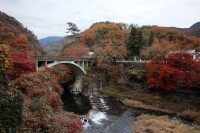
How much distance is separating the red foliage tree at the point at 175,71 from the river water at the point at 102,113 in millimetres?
7132

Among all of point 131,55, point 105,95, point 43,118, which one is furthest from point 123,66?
point 43,118

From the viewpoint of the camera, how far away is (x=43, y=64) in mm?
34938

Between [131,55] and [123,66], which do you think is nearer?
[123,66]

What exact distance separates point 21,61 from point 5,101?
15.5m

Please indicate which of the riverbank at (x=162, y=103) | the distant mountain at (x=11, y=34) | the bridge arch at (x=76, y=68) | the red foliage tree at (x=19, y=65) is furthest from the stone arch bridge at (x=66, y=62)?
the distant mountain at (x=11, y=34)

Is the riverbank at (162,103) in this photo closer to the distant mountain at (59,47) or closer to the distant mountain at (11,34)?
the distant mountain at (11,34)

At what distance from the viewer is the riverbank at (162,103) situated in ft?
93.8

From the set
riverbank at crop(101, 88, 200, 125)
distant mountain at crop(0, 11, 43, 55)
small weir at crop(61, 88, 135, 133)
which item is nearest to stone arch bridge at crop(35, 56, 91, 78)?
small weir at crop(61, 88, 135, 133)

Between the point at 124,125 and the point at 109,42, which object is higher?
the point at 109,42

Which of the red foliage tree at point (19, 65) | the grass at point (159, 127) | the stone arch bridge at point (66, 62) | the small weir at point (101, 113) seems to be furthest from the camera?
the stone arch bridge at point (66, 62)

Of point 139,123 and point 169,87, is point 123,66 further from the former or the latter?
point 139,123

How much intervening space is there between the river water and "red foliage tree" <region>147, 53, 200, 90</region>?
281 inches

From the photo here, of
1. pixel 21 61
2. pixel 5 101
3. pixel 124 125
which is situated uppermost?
pixel 21 61

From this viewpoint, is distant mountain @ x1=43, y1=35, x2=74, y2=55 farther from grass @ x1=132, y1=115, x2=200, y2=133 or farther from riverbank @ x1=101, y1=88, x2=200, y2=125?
grass @ x1=132, y1=115, x2=200, y2=133
